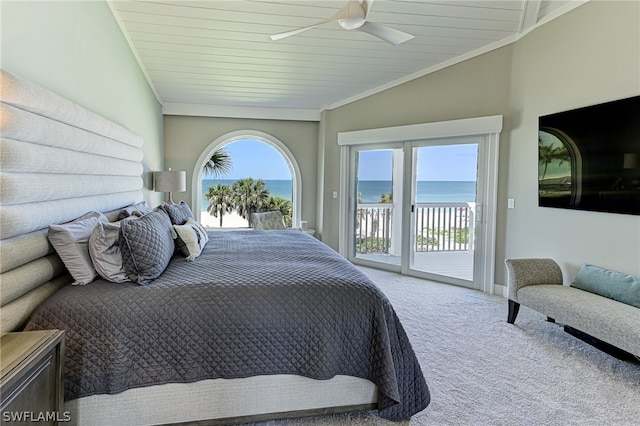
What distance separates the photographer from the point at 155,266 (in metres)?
2.10

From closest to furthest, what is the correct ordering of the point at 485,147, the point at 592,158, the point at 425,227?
the point at 592,158
the point at 485,147
the point at 425,227

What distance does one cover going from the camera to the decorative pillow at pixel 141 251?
6.70ft

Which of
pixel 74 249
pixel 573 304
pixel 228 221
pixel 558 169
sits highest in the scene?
pixel 558 169

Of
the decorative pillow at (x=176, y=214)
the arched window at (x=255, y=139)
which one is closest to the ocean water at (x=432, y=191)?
the arched window at (x=255, y=139)

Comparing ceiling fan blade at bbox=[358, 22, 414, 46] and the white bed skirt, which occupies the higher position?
ceiling fan blade at bbox=[358, 22, 414, 46]

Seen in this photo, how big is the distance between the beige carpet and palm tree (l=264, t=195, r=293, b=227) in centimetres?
354

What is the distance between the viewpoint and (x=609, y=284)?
2.94m

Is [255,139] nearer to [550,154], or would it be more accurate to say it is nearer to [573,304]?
[550,154]

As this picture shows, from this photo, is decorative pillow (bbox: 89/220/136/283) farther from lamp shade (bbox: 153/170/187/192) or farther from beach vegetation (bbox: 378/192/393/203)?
beach vegetation (bbox: 378/192/393/203)

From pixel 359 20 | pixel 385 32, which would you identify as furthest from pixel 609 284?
pixel 359 20

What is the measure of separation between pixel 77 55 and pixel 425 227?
4.39 meters

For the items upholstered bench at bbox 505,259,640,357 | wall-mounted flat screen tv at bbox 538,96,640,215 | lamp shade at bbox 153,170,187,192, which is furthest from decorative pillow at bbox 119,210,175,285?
wall-mounted flat screen tv at bbox 538,96,640,215

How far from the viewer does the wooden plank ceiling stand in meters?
3.41

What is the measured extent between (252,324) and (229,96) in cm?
460
